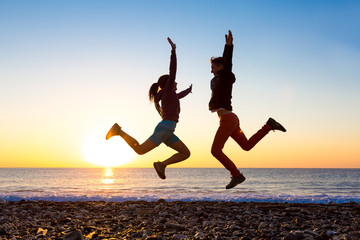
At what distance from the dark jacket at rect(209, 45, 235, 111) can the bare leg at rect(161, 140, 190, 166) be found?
4.27 ft

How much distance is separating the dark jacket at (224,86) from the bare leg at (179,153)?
1.30m

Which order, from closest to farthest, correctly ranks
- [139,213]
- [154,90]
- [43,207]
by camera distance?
[154,90]
[139,213]
[43,207]

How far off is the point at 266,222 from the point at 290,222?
0.76m

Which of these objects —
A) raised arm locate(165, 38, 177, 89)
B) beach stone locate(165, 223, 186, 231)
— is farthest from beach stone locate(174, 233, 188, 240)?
raised arm locate(165, 38, 177, 89)

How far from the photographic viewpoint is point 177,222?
1045 centimetres

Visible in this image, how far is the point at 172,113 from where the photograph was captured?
26.7 ft

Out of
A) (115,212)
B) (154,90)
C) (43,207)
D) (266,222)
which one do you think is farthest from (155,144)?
(43,207)

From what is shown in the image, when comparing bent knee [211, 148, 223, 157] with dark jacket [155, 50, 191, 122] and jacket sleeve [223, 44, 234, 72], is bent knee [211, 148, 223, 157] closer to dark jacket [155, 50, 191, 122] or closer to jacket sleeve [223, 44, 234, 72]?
dark jacket [155, 50, 191, 122]

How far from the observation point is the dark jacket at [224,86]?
7.48m

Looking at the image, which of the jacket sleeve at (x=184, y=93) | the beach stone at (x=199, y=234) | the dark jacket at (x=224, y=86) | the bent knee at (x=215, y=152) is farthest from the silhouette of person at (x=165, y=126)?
the beach stone at (x=199, y=234)

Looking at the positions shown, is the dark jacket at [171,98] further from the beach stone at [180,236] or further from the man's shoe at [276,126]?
the beach stone at [180,236]

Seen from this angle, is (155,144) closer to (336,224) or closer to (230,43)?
(230,43)

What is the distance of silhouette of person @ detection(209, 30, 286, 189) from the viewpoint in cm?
751

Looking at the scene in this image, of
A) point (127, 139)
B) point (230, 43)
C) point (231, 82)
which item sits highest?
point (230, 43)
